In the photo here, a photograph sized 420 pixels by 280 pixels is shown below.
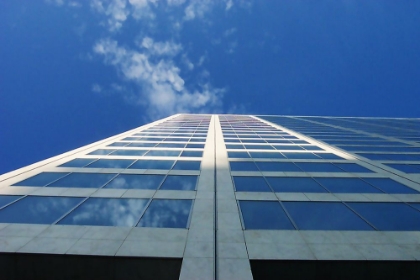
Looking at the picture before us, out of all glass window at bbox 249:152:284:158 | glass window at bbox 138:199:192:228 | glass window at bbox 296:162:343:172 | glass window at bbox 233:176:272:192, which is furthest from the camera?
→ glass window at bbox 249:152:284:158

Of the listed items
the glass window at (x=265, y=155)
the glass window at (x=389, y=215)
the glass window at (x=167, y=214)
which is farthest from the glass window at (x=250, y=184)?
the glass window at (x=265, y=155)

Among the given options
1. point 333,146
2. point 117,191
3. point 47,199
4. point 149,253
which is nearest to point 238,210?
point 149,253

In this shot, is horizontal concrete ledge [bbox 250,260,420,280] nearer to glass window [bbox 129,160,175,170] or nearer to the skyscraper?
the skyscraper

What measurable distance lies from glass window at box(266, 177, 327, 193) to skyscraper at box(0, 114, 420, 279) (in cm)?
11

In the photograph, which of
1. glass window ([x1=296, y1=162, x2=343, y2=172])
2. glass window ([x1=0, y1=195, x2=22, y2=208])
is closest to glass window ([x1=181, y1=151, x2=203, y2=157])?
glass window ([x1=296, y1=162, x2=343, y2=172])

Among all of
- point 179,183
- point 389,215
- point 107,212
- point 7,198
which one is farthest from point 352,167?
point 7,198

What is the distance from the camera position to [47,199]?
1385 centimetres

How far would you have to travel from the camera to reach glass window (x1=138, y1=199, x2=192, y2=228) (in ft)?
38.0

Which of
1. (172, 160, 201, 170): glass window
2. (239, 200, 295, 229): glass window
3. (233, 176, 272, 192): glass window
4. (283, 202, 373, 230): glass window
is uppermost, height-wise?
(172, 160, 201, 170): glass window

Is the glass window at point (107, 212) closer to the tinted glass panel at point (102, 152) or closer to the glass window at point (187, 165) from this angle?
the glass window at point (187, 165)

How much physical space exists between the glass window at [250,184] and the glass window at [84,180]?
743 centimetres

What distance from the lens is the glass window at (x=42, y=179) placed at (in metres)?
15.4

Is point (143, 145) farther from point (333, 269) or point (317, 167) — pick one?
point (333, 269)

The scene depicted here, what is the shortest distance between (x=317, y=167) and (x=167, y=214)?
1191 centimetres
